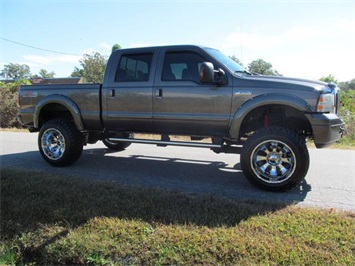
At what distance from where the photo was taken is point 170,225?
3508 mm

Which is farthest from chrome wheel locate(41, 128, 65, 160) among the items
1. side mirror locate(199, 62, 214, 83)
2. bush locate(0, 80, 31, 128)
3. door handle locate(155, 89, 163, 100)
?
bush locate(0, 80, 31, 128)

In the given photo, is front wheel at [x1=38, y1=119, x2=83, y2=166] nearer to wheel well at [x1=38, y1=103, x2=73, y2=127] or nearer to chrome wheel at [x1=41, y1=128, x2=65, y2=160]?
chrome wheel at [x1=41, y1=128, x2=65, y2=160]

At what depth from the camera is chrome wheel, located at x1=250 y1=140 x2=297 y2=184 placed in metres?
4.80

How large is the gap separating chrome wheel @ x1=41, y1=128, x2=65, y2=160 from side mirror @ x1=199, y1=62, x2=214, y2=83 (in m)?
3.09

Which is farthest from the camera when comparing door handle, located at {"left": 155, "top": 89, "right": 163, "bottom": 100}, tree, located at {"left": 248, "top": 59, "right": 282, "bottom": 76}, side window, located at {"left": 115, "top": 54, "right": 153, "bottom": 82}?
tree, located at {"left": 248, "top": 59, "right": 282, "bottom": 76}

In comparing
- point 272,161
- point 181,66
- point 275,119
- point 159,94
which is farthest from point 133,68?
point 272,161

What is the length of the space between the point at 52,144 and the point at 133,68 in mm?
2224

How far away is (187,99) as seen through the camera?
17.7ft

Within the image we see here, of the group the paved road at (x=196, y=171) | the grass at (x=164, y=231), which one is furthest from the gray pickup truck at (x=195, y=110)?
the grass at (x=164, y=231)

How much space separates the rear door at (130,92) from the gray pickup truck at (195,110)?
0.06 feet

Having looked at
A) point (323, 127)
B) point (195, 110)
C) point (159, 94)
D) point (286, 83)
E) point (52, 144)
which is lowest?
point (52, 144)

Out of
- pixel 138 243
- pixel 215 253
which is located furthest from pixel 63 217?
pixel 215 253

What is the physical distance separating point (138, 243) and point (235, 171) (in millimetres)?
3245

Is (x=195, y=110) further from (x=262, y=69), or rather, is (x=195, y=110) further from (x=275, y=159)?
(x=262, y=69)
